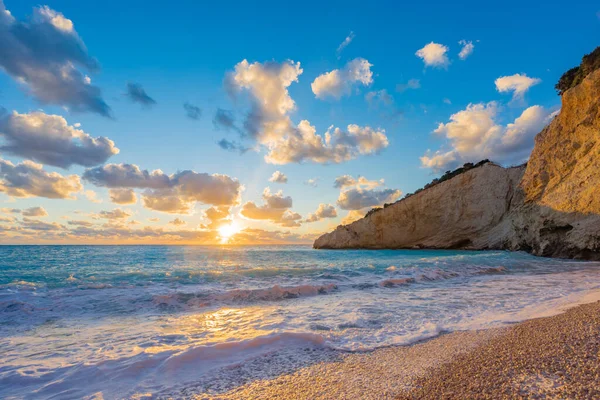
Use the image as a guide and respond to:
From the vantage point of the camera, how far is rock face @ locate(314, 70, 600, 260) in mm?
16203

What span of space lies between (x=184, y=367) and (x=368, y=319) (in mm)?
3167

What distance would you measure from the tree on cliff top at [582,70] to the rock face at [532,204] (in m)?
3.17

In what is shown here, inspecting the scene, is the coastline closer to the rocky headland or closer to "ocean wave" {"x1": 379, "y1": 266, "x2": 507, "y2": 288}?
"ocean wave" {"x1": 379, "y1": 266, "x2": 507, "y2": 288}

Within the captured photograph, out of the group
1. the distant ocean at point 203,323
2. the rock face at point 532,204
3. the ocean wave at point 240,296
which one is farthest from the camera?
the rock face at point 532,204

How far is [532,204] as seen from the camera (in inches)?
824

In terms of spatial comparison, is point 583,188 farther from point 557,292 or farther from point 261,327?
point 261,327

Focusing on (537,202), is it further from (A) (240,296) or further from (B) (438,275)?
(A) (240,296)

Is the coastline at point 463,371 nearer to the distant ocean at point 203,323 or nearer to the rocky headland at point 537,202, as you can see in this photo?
the distant ocean at point 203,323

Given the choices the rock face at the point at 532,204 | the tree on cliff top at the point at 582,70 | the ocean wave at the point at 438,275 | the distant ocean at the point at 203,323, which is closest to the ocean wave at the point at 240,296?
the distant ocean at the point at 203,323

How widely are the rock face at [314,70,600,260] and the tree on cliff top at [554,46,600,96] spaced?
3.17 meters

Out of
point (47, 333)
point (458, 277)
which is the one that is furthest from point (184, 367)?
point (458, 277)

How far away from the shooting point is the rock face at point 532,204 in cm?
1620

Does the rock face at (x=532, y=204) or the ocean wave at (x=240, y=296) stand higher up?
the rock face at (x=532, y=204)

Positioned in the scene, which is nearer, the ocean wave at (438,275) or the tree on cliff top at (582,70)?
the ocean wave at (438,275)
